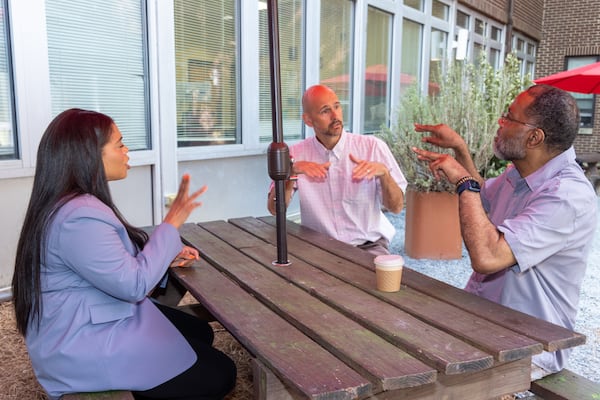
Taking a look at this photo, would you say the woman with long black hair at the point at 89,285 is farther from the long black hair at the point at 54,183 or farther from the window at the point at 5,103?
the window at the point at 5,103

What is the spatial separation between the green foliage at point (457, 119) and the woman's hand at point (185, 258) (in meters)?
3.13

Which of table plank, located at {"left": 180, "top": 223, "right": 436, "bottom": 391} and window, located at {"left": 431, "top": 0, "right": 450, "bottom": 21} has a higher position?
window, located at {"left": 431, "top": 0, "right": 450, "bottom": 21}

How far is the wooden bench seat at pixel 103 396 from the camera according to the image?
1.55 metres

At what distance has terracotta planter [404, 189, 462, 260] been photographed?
4973 mm

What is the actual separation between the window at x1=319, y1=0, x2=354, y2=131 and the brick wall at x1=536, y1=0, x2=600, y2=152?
10.5 meters

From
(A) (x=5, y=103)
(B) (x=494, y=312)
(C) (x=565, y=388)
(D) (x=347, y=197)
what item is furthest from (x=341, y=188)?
(A) (x=5, y=103)

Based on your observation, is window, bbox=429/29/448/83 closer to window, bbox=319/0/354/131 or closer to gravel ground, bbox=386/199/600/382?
window, bbox=319/0/354/131

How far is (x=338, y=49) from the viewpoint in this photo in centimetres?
658

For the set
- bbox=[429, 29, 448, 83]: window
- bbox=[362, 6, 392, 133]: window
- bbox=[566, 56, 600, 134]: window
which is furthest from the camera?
bbox=[566, 56, 600, 134]: window

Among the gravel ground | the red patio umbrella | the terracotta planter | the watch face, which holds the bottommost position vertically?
the gravel ground

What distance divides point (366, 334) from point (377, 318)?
118 mm

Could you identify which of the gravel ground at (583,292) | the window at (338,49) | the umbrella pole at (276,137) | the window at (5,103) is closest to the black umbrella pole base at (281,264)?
the umbrella pole at (276,137)

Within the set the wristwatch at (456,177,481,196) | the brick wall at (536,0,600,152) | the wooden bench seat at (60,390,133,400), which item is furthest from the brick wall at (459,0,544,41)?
the wooden bench seat at (60,390,133,400)

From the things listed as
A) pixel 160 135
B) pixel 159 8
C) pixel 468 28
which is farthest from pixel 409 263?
pixel 468 28
